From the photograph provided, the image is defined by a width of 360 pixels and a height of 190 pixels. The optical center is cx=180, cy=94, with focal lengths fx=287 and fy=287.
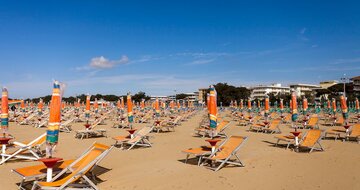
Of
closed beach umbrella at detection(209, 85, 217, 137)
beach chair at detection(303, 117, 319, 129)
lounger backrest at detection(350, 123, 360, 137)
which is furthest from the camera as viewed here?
beach chair at detection(303, 117, 319, 129)

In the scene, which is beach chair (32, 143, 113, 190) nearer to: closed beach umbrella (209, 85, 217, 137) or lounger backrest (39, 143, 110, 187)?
lounger backrest (39, 143, 110, 187)

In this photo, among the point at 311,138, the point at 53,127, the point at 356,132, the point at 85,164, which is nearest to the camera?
the point at 85,164

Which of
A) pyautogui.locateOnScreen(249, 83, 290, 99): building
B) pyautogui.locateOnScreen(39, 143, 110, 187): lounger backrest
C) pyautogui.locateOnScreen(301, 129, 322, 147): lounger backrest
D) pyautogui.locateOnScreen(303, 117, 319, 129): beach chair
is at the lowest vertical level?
pyautogui.locateOnScreen(303, 117, 319, 129): beach chair

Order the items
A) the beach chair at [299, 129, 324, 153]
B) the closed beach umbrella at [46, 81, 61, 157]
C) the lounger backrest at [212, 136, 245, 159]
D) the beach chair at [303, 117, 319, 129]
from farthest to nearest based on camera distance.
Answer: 1. the beach chair at [303, 117, 319, 129]
2. the beach chair at [299, 129, 324, 153]
3. the lounger backrest at [212, 136, 245, 159]
4. the closed beach umbrella at [46, 81, 61, 157]

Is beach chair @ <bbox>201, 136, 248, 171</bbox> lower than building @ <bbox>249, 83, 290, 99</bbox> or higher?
lower

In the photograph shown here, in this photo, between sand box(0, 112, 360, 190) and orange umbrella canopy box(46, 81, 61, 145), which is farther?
sand box(0, 112, 360, 190)

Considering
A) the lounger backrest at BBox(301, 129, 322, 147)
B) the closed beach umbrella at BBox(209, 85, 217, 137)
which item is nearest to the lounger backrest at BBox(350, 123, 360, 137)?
the lounger backrest at BBox(301, 129, 322, 147)

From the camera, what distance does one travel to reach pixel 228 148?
6.59 metres

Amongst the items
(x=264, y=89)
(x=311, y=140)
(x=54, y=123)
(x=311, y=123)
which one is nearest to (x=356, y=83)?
(x=264, y=89)

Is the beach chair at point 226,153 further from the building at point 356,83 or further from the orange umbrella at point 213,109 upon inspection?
the building at point 356,83

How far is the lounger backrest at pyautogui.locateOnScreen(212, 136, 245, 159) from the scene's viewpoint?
20.4 feet

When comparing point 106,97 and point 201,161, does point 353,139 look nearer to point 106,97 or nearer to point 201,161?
point 201,161

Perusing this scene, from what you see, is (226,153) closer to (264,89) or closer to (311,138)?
(311,138)

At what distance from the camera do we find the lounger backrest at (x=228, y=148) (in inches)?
245
